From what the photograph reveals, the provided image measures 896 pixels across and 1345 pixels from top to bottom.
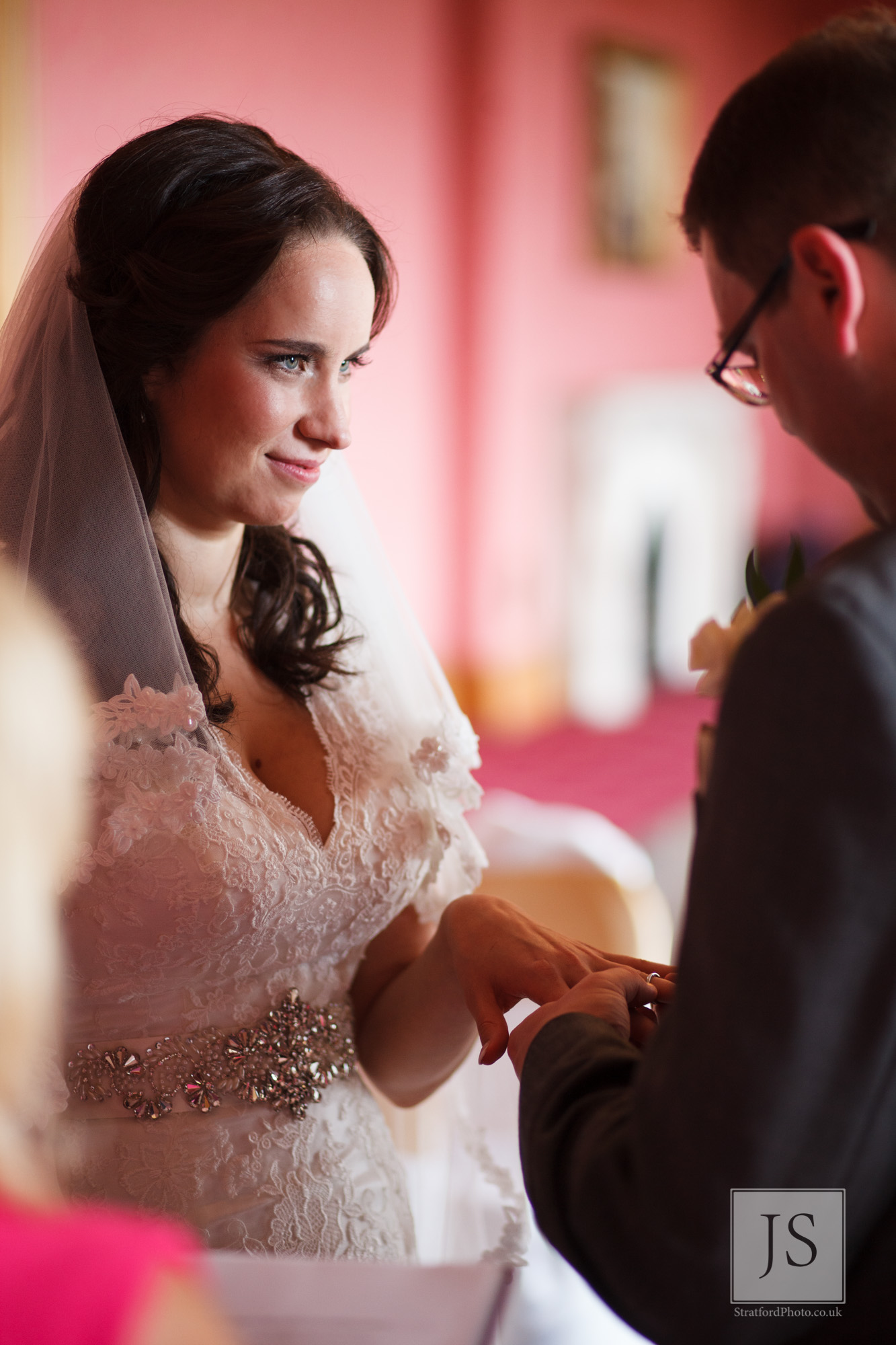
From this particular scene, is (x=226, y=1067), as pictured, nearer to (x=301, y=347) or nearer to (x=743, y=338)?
(x=301, y=347)

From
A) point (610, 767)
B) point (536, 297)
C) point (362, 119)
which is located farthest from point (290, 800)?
point (536, 297)

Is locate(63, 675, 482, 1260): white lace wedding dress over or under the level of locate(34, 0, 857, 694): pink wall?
under

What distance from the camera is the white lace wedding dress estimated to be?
1393 mm

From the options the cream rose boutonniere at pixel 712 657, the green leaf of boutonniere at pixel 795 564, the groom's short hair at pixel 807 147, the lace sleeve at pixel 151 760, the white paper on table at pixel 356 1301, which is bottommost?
the white paper on table at pixel 356 1301

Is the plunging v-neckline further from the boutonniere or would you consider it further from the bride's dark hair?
the boutonniere

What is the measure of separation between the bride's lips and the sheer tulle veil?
0.17m

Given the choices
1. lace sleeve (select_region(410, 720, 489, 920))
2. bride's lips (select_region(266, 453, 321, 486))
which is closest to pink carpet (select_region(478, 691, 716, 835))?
lace sleeve (select_region(410, 720, 489, 920))

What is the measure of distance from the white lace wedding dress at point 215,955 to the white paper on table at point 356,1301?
1.68 ft

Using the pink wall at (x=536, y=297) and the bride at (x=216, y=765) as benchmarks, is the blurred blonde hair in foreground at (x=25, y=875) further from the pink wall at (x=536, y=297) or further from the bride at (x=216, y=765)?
the pink wall at (x=536, y=297)

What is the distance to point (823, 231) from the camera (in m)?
0.79

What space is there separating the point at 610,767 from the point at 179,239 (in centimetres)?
520

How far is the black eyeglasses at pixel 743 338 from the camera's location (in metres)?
0.80

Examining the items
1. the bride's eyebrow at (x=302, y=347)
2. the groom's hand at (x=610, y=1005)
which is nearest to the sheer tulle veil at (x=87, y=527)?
the bride's eyebrow at (x=302, y=347)

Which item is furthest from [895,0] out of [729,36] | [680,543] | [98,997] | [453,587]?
[98,997]
